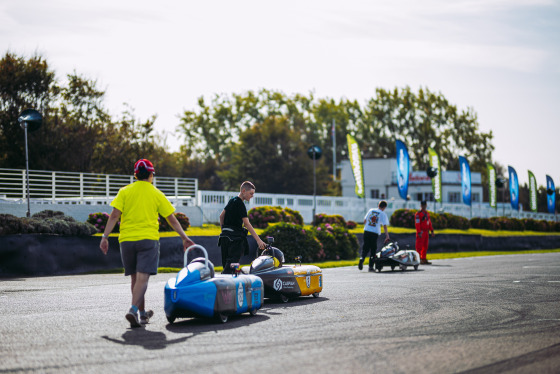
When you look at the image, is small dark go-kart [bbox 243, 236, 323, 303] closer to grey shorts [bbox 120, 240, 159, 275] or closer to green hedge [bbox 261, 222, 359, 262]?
grey shorts [bbox 120, 240, 159, 275]

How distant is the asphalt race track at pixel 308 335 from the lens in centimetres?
624

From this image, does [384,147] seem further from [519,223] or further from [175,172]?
[519,223]

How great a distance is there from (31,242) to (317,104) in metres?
77.6

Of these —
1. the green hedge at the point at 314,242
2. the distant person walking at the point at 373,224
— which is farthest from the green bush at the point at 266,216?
the distant person walking at the point at 373,224

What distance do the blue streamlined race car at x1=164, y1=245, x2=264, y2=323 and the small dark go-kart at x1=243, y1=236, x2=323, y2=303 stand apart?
77.8 inches

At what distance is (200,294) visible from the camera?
8734 millimetres

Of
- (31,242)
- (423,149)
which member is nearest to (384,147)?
(423,149)

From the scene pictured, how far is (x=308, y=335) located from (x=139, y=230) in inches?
93.1

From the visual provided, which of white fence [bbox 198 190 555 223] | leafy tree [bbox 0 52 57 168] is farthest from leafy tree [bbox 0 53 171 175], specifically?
white fence [bbox 198 190 555 223]

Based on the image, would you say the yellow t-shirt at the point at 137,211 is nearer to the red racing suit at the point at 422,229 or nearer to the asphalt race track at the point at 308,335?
the asphalt race track at the point at 308,335

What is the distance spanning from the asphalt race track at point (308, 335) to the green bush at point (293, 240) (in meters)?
9.59

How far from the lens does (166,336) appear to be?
7.89 metres

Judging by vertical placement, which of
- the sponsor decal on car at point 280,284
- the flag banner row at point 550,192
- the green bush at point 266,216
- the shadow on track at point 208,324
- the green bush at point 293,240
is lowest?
the shadow on track at point 208,324

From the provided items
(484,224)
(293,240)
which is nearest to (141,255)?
(293,240)
